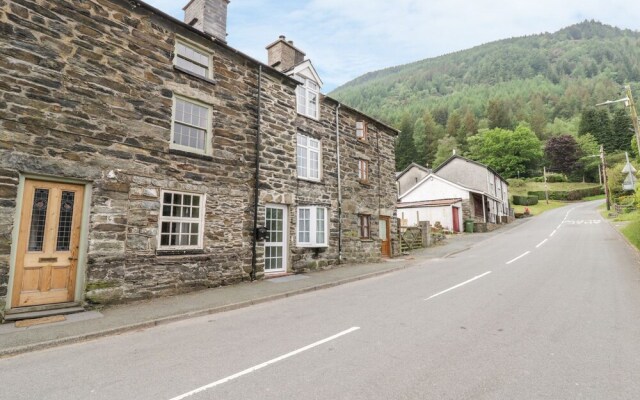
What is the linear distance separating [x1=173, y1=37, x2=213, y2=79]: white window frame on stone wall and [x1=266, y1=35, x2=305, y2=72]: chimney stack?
469 cm

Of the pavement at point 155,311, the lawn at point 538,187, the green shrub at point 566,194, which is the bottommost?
the pavement at point 155,311

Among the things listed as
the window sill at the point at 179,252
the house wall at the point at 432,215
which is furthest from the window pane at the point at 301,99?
the house wall at the point at 432,215

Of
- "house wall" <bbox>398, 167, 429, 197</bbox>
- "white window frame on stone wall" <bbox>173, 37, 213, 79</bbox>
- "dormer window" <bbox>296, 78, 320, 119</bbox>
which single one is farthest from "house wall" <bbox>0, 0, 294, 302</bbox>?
"house wall" <bbox>398, 167, 429, 197</bbox>

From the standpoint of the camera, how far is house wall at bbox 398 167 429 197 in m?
48.7

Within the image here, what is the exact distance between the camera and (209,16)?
12.8m

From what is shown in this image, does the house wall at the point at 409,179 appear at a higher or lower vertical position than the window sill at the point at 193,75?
higher

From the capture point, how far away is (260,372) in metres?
4.47

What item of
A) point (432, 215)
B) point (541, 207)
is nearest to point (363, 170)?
point (432, 215)

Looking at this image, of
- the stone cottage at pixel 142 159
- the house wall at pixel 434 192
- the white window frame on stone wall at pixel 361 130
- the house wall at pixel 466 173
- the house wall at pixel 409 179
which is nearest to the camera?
the stone cottage at pixel 142 159

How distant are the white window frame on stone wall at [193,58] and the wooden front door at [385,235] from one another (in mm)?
12157

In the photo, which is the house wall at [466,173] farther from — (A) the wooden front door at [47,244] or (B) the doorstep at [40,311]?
(B) the doorstep at [40,311]

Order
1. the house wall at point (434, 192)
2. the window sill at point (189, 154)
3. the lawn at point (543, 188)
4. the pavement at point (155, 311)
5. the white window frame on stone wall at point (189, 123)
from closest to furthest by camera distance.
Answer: the pavement at point (155, 311)
the window sill at point (189, 154)
the white window frame on stone wall at point (189, 123)
the house wall at point (434, 192)
the lawn at point (543, 188)

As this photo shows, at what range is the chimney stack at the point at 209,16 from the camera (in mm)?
12688

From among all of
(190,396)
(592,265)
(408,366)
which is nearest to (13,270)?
(190,396)
